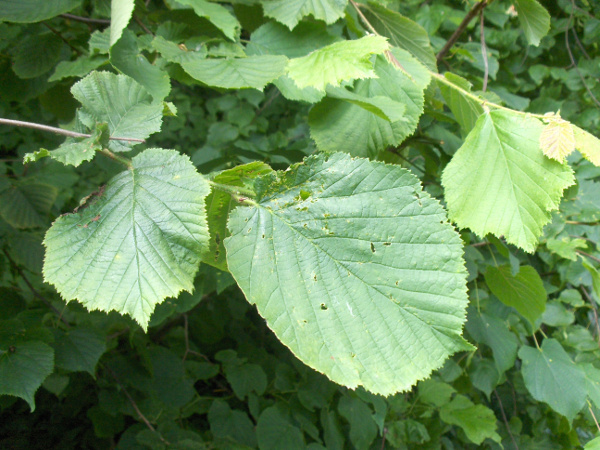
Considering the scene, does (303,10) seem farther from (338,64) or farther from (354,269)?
(354,269)

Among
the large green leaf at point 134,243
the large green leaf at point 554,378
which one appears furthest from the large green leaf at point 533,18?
the large green leaf at point 134,243

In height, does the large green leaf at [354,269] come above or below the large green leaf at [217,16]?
below

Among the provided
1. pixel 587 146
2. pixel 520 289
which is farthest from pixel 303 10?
pixel 520 289

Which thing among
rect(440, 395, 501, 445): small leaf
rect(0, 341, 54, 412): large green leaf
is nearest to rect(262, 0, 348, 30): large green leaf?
Answer: rect(0, 341, 54, 412): large green leaf

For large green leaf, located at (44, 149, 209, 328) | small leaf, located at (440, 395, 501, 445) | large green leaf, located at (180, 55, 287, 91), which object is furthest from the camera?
small leaf, located at (440, 395, 501, 445)

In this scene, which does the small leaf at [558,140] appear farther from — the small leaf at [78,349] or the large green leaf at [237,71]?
the small leaf at [78,349]

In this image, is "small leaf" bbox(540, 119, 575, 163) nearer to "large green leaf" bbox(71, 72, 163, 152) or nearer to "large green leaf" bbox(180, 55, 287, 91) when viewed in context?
"large green leaf" bbox(180, 55, 287, 91)
